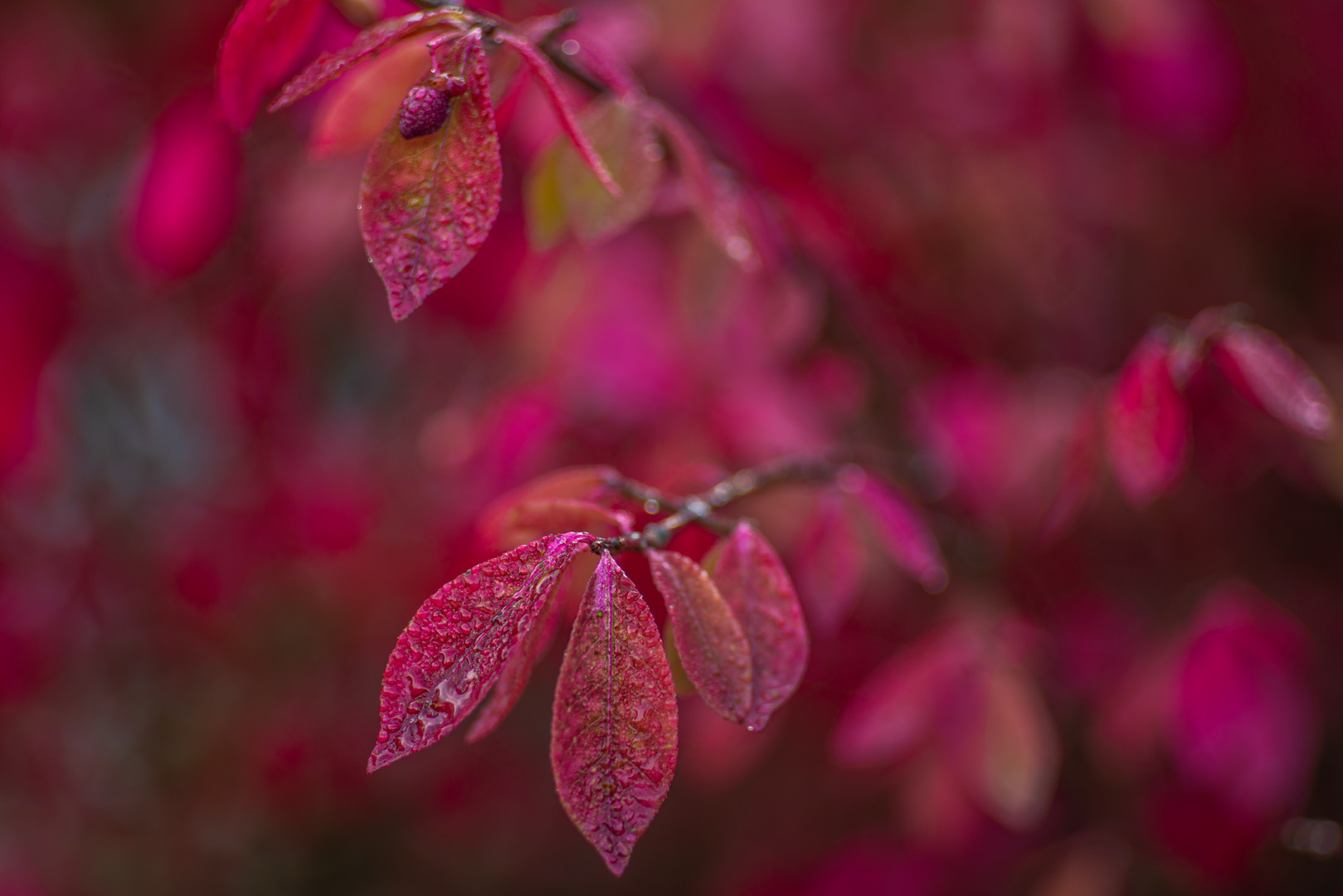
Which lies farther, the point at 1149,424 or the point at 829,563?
the point at 829,563

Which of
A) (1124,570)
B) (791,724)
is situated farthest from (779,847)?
(1124,570)

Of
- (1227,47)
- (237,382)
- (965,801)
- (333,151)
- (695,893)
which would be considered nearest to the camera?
(333,151)

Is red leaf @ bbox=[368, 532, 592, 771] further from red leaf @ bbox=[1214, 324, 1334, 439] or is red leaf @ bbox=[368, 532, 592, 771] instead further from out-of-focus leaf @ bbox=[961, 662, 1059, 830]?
out-of-focus leaf @ bbox=[961, 662, 1059, 830]

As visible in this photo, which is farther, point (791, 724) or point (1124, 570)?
point (791, 724)

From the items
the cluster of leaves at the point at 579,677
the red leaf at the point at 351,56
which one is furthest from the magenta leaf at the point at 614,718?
the red leaf at the point at 351,56

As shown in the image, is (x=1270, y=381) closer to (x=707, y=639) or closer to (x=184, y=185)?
(x=707, y=639)

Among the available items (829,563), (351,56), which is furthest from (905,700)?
(351,56)

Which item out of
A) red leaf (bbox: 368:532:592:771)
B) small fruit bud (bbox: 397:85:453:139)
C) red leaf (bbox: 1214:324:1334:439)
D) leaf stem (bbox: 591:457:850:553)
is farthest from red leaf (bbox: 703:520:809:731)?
red leaf (bbox: 1214:324:1334:439)

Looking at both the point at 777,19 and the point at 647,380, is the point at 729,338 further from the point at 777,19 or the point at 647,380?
the point at 777,19
